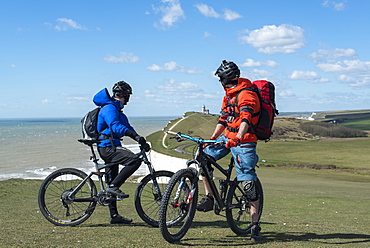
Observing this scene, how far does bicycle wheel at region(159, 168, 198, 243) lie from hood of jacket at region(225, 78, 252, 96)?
1.58 meters

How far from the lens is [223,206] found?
723cm

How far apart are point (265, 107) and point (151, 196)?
284cm

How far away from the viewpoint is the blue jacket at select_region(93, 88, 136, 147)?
7715 mm

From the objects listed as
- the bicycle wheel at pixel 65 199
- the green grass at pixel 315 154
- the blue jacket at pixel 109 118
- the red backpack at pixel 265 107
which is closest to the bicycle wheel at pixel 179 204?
the red backpack at pixel 265 107

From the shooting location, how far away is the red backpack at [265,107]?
23.4 feet

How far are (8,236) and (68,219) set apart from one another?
1.35m

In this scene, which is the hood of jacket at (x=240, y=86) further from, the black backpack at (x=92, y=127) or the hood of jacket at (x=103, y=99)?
the black backpack at (x=92, y=127)

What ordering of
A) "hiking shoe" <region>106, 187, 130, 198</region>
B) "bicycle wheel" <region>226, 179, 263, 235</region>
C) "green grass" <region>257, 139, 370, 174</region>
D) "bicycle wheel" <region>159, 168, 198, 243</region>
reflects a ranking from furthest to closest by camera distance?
1. "green grass" <region>257, 139, 370, 174</region>
2. "hiking shoe" <region>106, 187, 130, 198</region>
3. "bicycle wheel" <region>226, 179, 263, 235</region>
4. "bicycle wheel" <region>159, 168, 198, 243</region>

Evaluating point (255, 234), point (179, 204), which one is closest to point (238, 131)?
point (179, 204)

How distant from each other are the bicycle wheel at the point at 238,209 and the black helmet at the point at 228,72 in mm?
1905

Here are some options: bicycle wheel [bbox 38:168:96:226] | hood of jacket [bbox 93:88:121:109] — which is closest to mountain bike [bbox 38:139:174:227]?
bicycle wheel [bbox 38:168:96:226]

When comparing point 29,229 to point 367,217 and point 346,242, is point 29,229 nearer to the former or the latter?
point 346,242

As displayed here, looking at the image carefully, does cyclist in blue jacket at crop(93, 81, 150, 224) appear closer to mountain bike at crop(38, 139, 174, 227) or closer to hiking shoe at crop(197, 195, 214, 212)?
mountain bike at crop(38, 139, 174, 227)

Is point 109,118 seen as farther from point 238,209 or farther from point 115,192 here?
point 238,209
